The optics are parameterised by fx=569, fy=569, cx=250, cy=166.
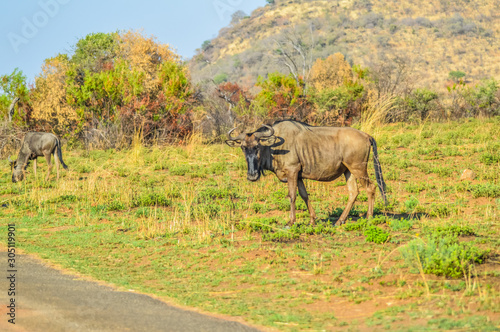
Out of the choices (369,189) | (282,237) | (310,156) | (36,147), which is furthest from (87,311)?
(36,147)

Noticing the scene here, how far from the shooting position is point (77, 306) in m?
6.00

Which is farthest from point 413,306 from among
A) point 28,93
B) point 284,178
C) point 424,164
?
point 28,93

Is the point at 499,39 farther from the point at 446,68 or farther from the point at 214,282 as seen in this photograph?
the point at 214,282

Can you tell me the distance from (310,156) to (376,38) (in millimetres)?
52571

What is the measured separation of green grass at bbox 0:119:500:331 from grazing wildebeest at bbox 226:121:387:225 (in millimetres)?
Answer: 630

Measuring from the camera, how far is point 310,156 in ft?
32.4

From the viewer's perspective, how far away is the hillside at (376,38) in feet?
168

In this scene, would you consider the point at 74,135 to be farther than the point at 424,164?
Yes

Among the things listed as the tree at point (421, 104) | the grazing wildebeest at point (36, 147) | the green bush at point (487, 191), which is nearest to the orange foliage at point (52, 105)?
the grazing wildebeest at point (36, 147)

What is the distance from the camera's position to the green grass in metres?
5.91

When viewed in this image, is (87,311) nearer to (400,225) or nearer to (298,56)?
(400,225)

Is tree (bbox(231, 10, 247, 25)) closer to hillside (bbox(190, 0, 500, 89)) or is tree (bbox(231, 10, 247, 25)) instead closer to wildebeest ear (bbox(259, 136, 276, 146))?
hillside (bbox(190, 0, 500, 89))

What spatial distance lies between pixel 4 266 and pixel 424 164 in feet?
32.8

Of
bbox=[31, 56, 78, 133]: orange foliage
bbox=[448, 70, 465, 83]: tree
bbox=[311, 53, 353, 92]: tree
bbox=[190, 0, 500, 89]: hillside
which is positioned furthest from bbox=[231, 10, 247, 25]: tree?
bbox=[31, 56, 78, 133]: orange foliage
